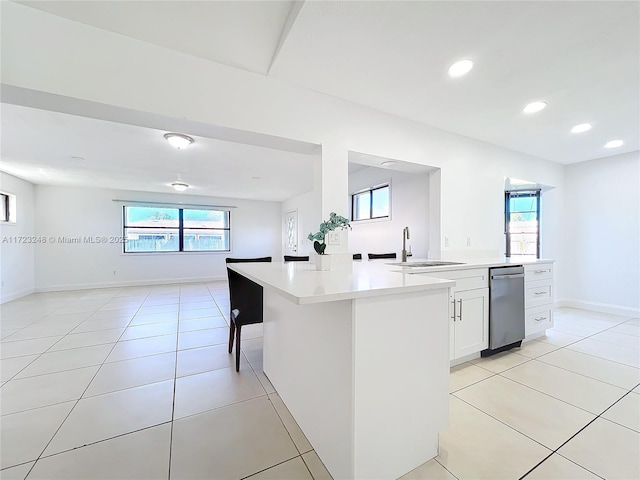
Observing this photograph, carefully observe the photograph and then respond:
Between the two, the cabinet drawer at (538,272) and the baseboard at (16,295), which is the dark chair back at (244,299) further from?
the baseboard at (16,295)

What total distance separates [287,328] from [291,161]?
3109mm

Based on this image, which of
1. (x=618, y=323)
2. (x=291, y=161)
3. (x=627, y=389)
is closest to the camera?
(x=627, y=389)

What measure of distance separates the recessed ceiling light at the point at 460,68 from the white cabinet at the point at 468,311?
1.56 meters

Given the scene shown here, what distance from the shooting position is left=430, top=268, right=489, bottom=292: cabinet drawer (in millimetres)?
2176

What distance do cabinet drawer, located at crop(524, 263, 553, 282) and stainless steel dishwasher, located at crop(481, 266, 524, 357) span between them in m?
0.16

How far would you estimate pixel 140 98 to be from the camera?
1.59 m

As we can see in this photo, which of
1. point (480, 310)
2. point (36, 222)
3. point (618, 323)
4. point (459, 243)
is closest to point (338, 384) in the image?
point (480, 310)

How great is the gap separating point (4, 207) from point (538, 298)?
28.6ft

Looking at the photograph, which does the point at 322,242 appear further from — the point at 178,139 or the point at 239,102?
the point at 178,139

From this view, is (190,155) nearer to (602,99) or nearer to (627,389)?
(602,99)

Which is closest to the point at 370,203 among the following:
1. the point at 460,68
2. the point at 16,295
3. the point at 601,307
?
the point at 460,68

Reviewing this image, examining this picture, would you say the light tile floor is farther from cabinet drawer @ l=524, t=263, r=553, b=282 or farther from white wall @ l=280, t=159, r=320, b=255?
white wall @ l=280, t=159, r=320, b=255

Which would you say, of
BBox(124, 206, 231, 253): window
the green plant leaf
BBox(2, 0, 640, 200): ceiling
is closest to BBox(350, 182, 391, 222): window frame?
BBox(2, 0, 640, 200): ceiling

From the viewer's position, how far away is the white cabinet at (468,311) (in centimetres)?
220
